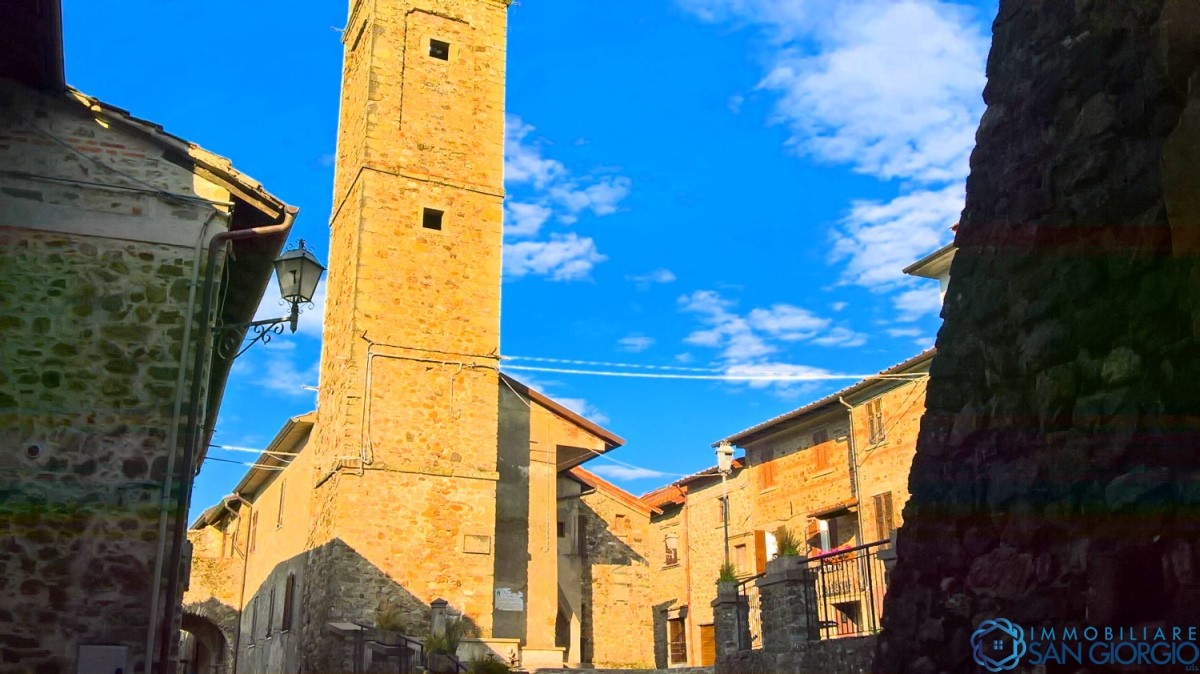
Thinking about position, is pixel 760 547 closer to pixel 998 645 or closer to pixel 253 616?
pixel 253 616

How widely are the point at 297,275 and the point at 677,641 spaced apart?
27.8 meters

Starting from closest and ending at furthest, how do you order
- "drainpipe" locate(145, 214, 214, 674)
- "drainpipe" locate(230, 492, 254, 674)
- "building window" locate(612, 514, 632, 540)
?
"drainpipe" locate(145, 214, 214, 674), "drainpipe" locate(230, 492, 254, 674), "building window" locate(612, 514, 632, 540)

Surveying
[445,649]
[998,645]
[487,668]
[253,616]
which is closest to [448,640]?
[445,649]

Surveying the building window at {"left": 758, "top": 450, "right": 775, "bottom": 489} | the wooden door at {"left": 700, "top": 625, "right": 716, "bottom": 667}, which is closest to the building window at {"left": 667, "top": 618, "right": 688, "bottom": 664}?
the wooden door at {"left": 700, "top": 625, "right": 716, "bottom": 667}

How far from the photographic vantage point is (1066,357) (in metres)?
5.35

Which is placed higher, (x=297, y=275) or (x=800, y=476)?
(x=800, y=476)

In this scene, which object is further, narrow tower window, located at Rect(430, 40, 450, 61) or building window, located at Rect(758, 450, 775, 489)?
building window, located at Rect(758, 450, 775, 489)

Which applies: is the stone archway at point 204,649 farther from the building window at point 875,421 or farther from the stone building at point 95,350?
the stone building at point 95,350

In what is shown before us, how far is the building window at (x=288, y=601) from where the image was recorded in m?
21.4

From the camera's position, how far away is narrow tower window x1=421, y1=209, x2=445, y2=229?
69.1 feet

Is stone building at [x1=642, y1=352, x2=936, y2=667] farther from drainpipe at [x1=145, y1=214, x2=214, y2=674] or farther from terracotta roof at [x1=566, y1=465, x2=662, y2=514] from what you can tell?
drainpipe at [x1=145, y1=214, x2=214, y2=674]

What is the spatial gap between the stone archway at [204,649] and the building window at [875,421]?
17.1m

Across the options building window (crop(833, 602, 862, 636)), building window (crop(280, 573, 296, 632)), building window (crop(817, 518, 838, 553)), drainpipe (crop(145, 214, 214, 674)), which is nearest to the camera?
drainpipe (crop(145, 214, 214, 674))

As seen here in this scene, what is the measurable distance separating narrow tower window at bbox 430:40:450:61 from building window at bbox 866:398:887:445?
12.9 meters
